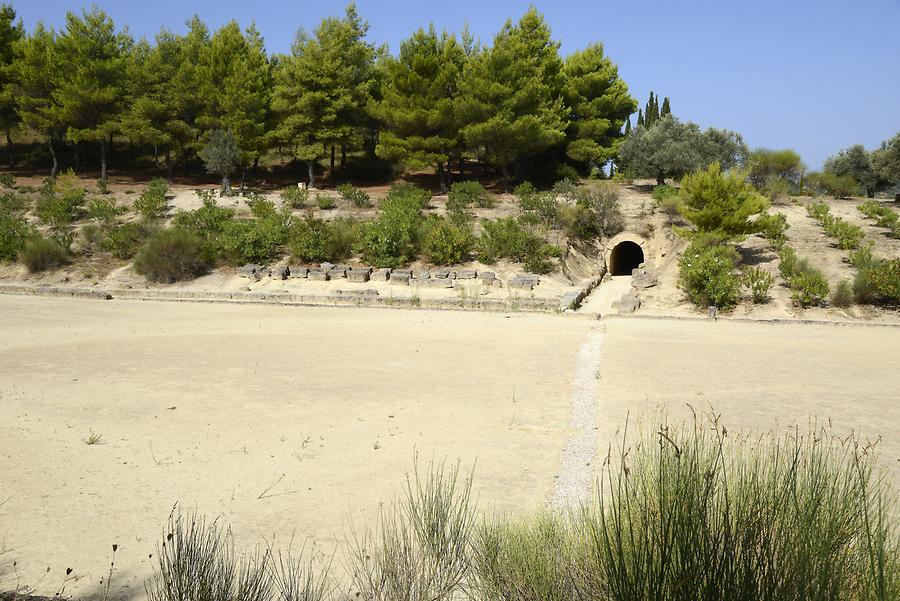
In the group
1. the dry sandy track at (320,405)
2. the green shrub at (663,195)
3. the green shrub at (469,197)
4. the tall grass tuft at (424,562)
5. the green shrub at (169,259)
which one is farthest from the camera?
the green shrub at (469,197)

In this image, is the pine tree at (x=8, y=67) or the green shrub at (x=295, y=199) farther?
the pine tree at (x=8, y=67)

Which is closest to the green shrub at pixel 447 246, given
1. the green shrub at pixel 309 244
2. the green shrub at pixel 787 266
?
the green shrub at pixel 309 244

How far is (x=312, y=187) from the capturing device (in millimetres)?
31562

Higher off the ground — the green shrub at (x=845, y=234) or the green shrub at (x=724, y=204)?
the green shrub at (x=724, y=204)

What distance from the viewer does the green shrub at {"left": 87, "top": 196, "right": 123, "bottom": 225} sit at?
76.9 ft

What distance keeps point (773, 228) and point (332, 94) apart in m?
21.3

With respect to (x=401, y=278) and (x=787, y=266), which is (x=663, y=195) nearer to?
(x=787, y=266)

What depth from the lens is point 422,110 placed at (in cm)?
2794

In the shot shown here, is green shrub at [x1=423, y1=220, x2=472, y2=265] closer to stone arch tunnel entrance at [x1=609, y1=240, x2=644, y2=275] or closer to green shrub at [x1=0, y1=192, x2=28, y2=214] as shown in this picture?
stone arch tunnel entrance at [x1=609, y1=240, x2=644, y2=275]

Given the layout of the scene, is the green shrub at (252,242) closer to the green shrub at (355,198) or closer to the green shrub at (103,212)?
the green shrub at (355,198)

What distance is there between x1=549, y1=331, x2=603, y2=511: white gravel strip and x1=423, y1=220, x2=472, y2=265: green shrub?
9355 mm

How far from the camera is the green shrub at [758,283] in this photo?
1423 cm

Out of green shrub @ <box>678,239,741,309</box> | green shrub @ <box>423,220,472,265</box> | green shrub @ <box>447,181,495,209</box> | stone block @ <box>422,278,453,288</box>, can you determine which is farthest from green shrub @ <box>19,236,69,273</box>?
green shrub @ <box>678,239,741,309</box>

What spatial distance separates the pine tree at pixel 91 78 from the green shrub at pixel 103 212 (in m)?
6.96
